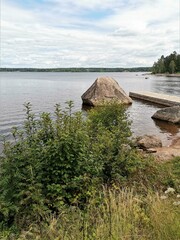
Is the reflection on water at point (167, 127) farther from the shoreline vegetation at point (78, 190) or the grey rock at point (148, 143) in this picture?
the shoreline vegetation at point (78, 190)

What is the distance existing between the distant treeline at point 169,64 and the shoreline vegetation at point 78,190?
123 m

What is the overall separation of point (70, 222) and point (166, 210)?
1.37 m

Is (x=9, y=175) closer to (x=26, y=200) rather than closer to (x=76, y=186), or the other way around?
(x=26, y=200)

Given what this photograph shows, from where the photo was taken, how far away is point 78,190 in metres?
5.82

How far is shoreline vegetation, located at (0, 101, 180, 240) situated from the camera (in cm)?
382

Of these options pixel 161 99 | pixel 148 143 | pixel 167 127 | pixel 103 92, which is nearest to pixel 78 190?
pixel 148 143

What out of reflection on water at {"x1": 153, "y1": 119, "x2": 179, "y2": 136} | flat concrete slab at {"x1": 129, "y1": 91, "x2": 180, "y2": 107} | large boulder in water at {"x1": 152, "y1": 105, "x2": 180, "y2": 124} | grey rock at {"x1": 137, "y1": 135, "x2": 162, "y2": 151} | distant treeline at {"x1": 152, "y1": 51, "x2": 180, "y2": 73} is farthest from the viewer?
distant treeline at {"x1": 152, "y1": 51, "x2": 180, "y2": 73}

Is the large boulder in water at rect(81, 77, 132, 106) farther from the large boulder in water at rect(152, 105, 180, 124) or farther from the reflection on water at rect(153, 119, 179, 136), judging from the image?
the reflection on water at rect(153, 119, 179, 136)

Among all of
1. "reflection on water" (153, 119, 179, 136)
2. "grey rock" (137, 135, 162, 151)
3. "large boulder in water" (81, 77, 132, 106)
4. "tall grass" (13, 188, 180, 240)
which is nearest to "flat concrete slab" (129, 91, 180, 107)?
"large boulder in water" (81, 77, 132, 106)

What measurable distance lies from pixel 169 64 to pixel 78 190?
131m

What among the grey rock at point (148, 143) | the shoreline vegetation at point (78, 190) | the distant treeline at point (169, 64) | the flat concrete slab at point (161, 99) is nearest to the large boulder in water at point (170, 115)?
the flat concrete slab at point (161, 99)

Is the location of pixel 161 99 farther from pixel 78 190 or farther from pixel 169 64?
pixel 169 64

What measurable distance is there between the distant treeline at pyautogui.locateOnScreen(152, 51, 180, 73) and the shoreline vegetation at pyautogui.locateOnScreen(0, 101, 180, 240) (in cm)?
12264

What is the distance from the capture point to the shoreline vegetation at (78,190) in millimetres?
3816
